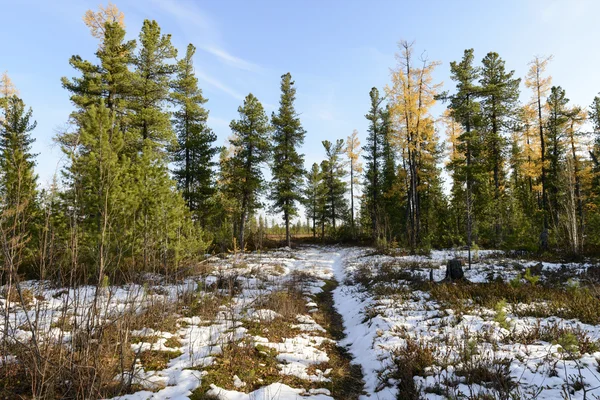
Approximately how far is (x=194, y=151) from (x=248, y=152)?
400 cm

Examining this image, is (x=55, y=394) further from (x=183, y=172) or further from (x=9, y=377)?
(x=183, y=172)

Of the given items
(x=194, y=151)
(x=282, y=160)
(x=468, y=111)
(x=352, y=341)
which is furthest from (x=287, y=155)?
(x=352, y=341)

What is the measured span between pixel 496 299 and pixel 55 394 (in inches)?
341

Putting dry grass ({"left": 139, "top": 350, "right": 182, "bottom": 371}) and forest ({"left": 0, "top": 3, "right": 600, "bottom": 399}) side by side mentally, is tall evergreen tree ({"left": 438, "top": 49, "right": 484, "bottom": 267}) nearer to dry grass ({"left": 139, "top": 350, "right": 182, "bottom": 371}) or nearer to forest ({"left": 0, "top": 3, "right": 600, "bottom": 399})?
forest ({"left": 0, "top": 3, "right": 600, "bottom": 399})

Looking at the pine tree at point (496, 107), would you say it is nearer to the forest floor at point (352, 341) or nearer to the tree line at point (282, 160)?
the tree line at point (282, 160)

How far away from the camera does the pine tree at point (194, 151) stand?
20172mm

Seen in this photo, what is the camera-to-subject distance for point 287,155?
26.9m

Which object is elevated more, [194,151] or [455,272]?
[194,151]

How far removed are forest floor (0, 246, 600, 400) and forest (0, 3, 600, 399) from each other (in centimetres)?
5

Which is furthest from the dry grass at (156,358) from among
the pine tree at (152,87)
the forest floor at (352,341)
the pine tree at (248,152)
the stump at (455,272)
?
the pine tree at (248,152)

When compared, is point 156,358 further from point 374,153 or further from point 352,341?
point 374,153

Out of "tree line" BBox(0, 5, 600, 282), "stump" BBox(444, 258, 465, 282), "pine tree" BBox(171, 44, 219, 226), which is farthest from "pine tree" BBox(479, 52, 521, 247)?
"pine tree" BBox(171, 44, 219, 226)

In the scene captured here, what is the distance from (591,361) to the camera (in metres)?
3.88

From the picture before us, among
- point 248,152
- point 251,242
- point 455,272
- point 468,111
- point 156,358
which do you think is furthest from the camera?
point 251,242
